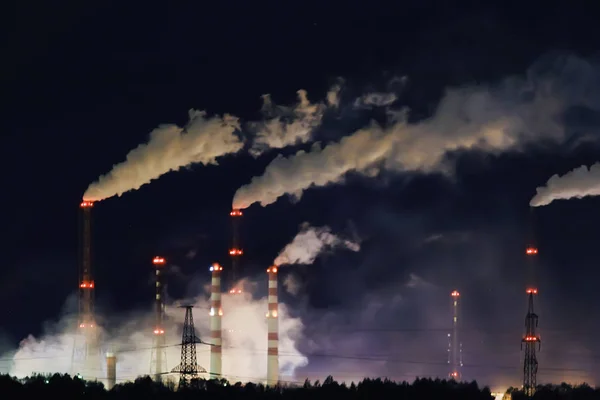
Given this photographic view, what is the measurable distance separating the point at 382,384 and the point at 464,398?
634 centimetres

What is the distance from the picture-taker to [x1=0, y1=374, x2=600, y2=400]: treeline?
74750mm

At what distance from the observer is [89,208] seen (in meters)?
92.8

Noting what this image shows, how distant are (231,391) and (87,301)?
1759 centimetres

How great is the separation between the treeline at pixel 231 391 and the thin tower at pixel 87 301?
8.15 m

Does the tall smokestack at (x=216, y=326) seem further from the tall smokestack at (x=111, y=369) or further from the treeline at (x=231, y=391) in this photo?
the treeline at (x=231, y=391)

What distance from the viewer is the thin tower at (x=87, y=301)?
93.4 meters

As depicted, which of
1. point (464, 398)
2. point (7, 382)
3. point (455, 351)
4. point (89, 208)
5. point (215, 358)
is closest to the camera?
point (7, 382)

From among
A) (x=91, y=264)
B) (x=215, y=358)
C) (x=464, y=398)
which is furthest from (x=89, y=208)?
(x=464, y=398)

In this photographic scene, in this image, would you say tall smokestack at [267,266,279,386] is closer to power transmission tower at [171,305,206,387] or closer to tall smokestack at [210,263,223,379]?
tall smokestack at [210,263,223,379]

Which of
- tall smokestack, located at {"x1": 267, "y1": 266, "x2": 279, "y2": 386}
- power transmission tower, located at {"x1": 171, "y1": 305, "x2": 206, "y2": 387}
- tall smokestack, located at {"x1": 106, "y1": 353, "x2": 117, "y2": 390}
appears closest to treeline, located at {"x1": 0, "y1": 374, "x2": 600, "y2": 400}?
power transmission tower, located at {"x1": 171, "y1": 305, "x2": 206, "y2": 387}

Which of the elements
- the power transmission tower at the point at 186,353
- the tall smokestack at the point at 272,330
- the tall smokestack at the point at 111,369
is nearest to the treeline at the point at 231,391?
the power transmission tower at the point at 186,353

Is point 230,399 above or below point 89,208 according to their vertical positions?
below

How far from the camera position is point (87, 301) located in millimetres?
93938

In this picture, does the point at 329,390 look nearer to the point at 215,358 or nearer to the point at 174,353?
the point at 215,358
